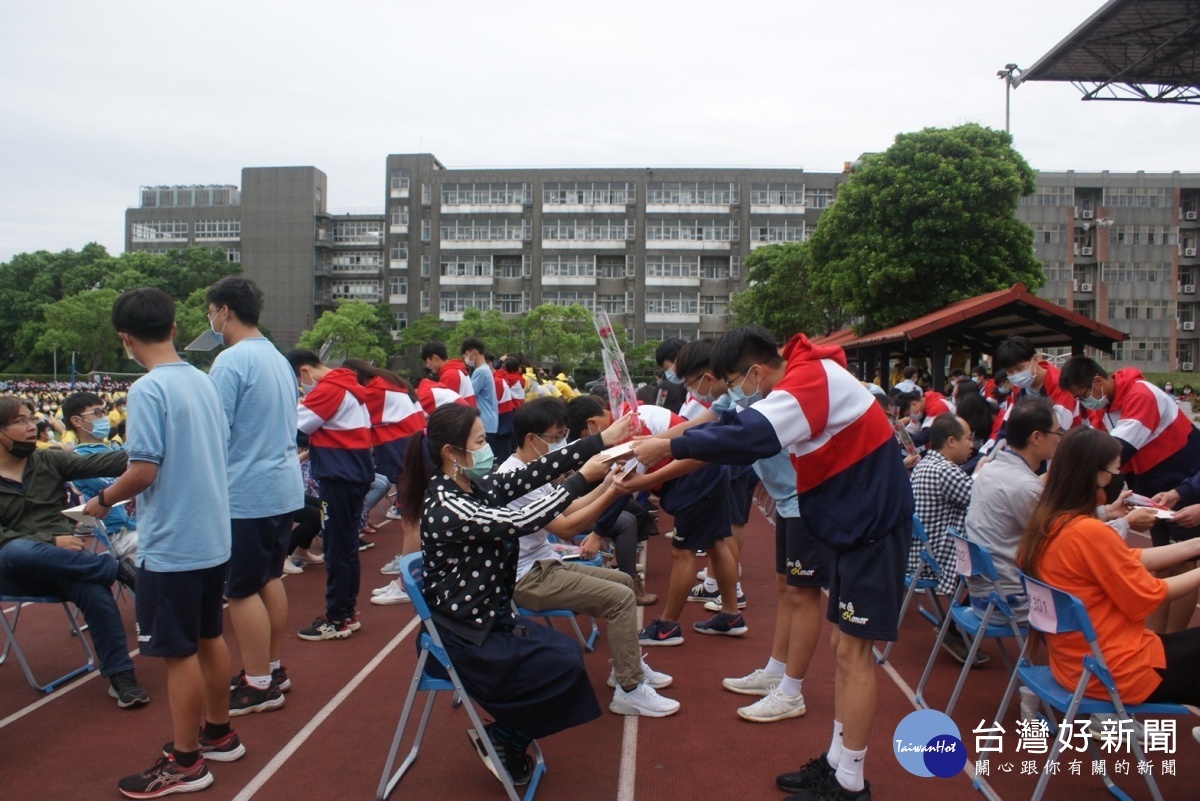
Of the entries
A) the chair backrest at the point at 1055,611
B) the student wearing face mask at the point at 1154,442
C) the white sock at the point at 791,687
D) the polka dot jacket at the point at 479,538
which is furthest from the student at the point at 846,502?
the student wearing face mask at the point at 1154,442

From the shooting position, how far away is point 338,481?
5473mm

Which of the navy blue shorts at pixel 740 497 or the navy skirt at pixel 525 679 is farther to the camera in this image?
the navy blue shorts at pixel 740 497

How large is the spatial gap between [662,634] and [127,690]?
309 cm

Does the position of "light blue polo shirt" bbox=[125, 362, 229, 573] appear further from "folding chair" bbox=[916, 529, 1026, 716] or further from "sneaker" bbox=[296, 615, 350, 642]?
"folding chair" bbox=[916, 529, 1026, 716]

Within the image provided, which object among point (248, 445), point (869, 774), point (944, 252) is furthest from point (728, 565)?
point (944, 252)

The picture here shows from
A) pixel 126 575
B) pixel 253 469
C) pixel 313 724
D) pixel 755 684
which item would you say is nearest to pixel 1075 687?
pixel 755 684

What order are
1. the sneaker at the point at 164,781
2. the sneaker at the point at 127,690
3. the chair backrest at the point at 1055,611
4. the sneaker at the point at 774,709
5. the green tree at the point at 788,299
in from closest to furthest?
the chair backrest at the point at 1055,611
the sneaker at the point at 164,781
the sneaker at the point at 774,709
the sneaker at the point at 127,690
the green tree at the point at 788,299

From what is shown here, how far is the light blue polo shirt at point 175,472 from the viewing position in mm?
3359

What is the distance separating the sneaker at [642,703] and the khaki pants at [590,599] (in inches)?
3.9

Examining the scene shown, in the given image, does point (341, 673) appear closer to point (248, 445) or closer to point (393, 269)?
point (248, 445)

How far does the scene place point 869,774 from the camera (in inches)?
146

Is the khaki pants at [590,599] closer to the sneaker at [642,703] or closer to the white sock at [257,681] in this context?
the sneaker at [642,703]

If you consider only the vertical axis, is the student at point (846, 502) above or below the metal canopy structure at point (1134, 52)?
below

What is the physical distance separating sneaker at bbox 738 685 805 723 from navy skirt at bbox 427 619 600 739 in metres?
1.29
